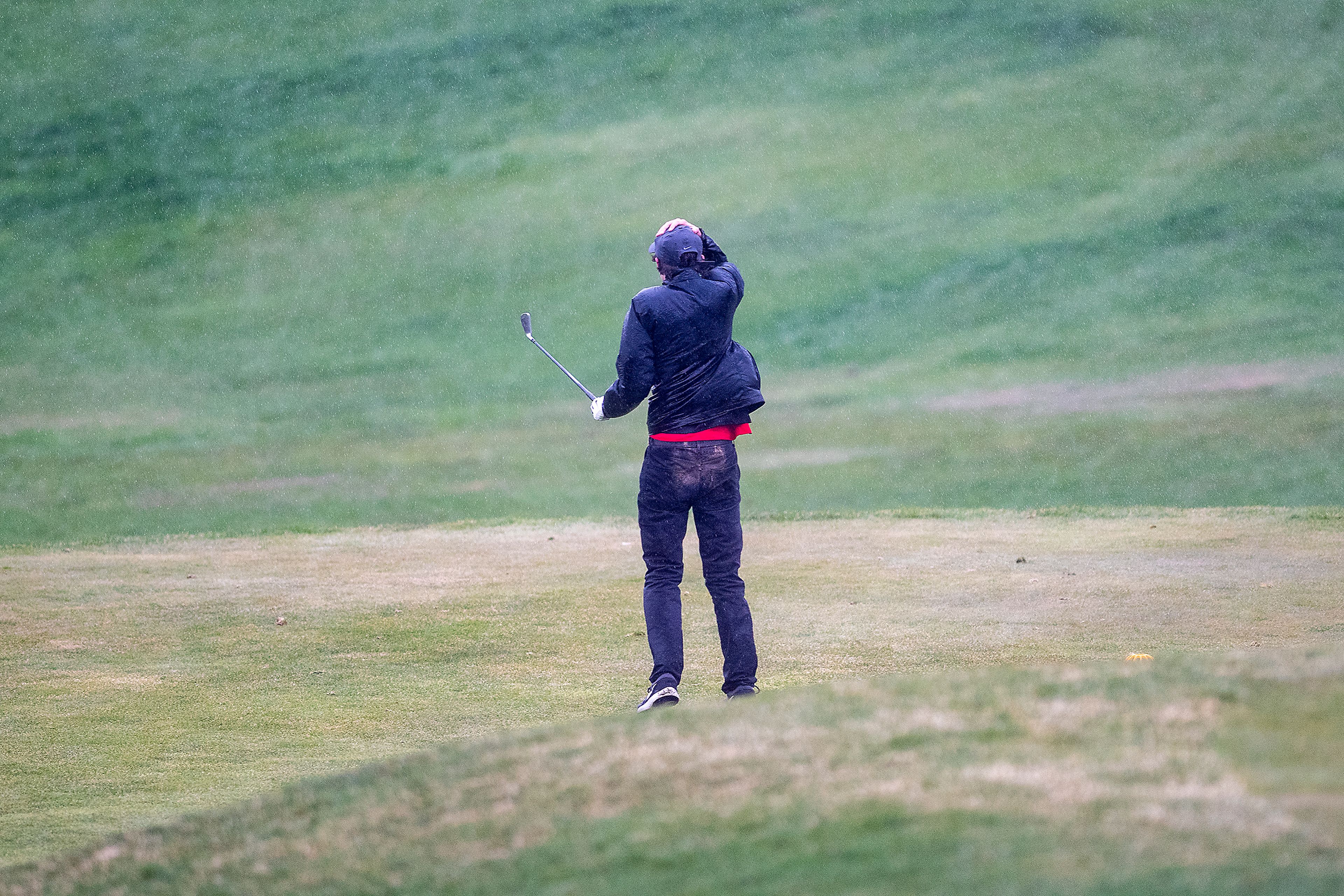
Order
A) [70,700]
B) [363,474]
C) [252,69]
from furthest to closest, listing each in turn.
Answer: [252,69]
[363,474]
[70,700]

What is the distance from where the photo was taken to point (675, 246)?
16.3 feet

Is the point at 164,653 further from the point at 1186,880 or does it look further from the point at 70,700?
the point at 1186,880

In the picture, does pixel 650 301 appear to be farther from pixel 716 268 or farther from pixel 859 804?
pixel 859 804

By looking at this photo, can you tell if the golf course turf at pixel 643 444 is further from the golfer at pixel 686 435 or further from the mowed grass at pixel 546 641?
the golfer at pixel 686 435

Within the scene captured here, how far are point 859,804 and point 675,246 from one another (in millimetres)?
2553

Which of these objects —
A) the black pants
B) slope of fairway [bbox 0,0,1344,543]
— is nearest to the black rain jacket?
the black pants

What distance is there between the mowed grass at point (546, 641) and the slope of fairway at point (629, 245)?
2.73 metres

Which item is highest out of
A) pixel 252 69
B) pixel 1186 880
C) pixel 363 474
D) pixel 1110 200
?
pixel 252 69

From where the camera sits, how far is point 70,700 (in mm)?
5426

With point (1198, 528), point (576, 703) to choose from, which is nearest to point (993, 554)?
point (1198, 528)

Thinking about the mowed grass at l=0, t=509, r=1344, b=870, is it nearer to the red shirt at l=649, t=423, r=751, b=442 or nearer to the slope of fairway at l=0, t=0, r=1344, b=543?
the red shirt at l=649, t=423, r=751, b=442

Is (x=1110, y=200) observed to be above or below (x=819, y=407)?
above

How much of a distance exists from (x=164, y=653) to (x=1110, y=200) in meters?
12.9

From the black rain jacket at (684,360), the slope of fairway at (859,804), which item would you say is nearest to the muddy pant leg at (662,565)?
the black rain jacket at (684,360)
